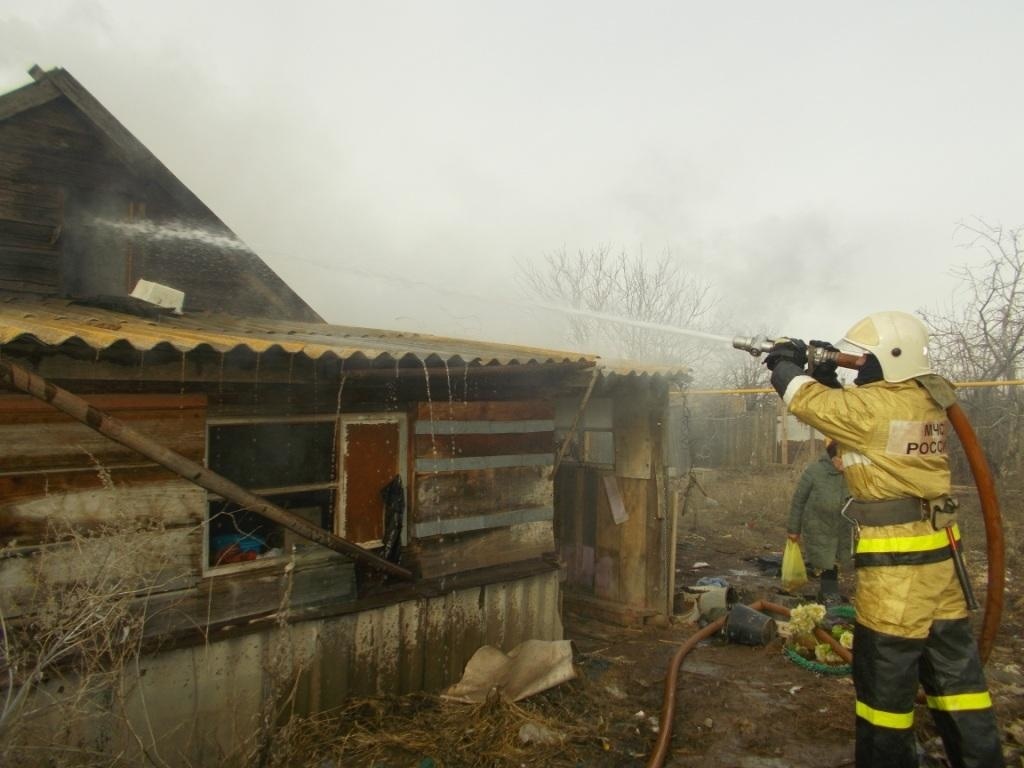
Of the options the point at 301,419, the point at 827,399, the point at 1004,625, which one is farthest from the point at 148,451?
the point at 1004,625

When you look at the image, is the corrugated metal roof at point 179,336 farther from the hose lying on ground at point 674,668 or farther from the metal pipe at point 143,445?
the hose lying on ground at point 674,668

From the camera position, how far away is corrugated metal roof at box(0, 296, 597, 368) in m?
3.63

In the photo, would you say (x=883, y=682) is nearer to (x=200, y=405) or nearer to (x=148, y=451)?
(x=148, y=451)

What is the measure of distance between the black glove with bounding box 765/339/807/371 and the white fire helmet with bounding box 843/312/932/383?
1.18 feet

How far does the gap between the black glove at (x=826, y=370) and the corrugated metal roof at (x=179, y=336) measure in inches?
87.1

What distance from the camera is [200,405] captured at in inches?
183

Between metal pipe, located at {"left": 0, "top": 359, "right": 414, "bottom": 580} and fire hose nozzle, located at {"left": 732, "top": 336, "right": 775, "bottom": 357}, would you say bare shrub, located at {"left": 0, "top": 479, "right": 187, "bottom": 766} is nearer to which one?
metal pipe, located at {"left": 0, "top": 359, "right": 414, "bottom": 580}

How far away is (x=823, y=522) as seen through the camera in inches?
303

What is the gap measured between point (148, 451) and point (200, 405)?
1.07 metres

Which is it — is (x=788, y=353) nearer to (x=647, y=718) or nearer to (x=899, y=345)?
(x=899, y=345)

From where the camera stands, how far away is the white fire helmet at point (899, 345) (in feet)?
11.2

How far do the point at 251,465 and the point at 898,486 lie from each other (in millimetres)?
6224

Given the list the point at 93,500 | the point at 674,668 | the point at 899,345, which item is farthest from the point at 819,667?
the point at 93,500

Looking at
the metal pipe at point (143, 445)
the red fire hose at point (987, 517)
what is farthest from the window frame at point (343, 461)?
the red fire hose at point (987, 517)
